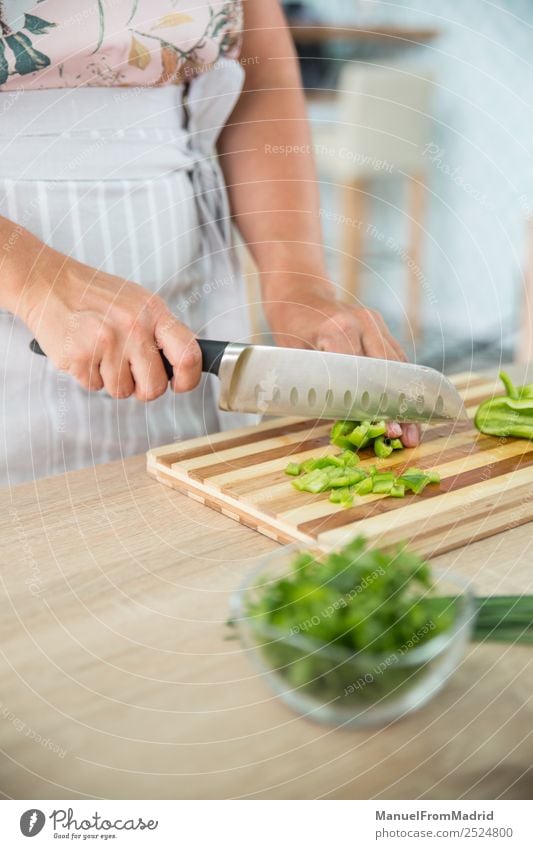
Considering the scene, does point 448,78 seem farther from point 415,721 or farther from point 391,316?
point 415,721

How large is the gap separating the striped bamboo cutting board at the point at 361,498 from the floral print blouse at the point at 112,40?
38cm

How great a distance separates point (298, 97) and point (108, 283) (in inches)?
15.0

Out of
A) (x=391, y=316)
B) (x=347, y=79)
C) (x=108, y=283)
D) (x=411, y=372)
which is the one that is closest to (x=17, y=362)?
(x=108, y=283)

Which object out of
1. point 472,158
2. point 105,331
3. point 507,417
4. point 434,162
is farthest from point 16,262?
point 472,158

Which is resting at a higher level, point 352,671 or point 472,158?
point 472,158

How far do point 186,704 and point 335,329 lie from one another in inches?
18.8

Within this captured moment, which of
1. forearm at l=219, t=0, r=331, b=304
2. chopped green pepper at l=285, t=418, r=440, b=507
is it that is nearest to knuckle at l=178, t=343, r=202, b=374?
chopped green pepper at l=285, t=418, r=440, b=507

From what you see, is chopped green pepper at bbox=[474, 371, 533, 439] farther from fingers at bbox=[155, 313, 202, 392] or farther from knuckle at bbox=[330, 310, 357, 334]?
fingers at bbox=[155, 313, 202, 392]

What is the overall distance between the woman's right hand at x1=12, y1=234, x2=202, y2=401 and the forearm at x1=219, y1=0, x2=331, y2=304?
24 cm

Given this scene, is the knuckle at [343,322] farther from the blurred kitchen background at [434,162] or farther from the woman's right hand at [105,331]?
the blurred kitchen background at [434,162]

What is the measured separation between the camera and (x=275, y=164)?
955 mm

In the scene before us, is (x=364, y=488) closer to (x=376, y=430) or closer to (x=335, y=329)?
(x=376, y=430)

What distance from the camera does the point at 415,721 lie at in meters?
0.43

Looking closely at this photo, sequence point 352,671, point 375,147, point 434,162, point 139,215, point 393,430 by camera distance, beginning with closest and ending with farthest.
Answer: point 352,671, point 393,430, point 139,215, point 375,147, point 434,162
